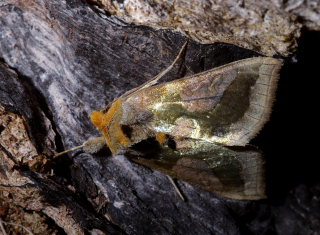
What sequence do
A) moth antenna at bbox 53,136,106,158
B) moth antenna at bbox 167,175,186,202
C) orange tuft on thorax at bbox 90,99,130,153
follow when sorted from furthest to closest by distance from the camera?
moth antenna at bbox 167,175,186,202, moth antenna at bbox 53,136,106,158, orange tuft on thorax at bbox 90,99,130,153

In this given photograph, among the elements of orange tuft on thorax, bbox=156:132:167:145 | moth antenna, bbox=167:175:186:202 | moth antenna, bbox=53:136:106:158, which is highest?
orange tuft on thorax, bbox=156:132:167:145

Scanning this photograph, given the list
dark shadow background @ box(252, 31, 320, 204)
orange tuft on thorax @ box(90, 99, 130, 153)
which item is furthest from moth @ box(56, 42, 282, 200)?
dark shadow background @ box(252, 31, 320, 204)

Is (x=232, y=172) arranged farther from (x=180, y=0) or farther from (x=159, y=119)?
(x=180, y=0)

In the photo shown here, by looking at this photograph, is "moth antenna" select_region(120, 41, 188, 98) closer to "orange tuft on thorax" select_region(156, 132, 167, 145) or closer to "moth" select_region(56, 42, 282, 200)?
"moth" select_region(56, 42, 282, 200)

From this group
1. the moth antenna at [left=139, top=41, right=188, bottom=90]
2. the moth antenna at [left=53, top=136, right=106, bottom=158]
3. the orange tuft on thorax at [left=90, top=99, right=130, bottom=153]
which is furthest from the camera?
the moth antenna at [left=53, top=136, right=106, bottom=158]

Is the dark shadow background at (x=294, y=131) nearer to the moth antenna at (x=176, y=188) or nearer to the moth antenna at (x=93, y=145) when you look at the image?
the moth antenna at (x=176, y=188)
